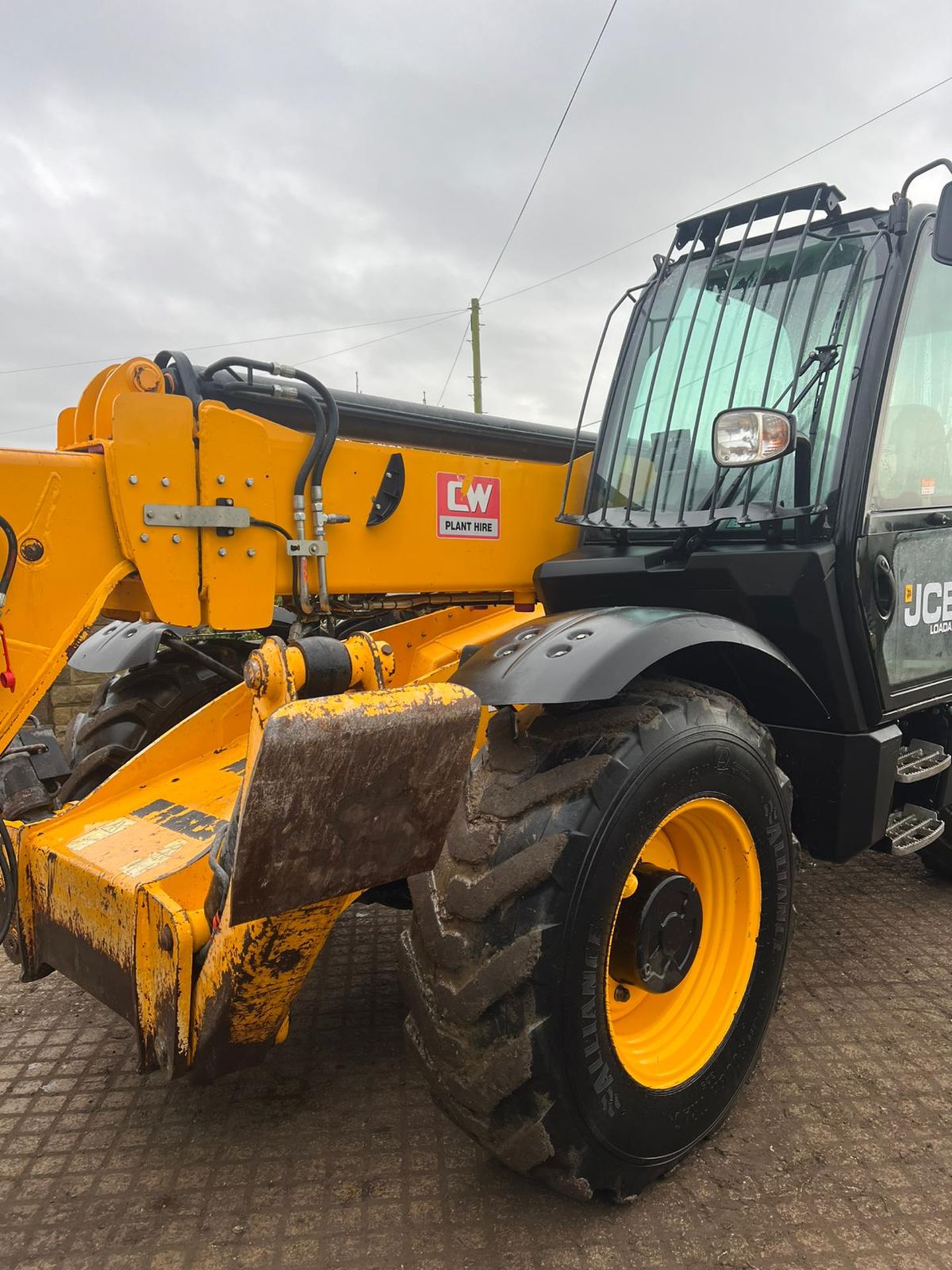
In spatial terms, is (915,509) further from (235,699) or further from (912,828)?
(235,699)

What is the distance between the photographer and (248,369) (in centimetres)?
279

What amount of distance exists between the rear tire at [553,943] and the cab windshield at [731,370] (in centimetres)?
94

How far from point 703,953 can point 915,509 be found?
1549 mm

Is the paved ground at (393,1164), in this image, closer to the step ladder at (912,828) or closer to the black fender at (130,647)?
the step ladder at (912,828)

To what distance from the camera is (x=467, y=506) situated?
315cm

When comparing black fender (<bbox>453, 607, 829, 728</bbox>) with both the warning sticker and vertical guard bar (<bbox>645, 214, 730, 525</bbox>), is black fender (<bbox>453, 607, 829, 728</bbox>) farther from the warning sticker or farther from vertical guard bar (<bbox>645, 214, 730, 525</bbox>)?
the warning sticker

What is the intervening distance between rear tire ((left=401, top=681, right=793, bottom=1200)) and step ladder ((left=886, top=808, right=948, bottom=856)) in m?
1.17

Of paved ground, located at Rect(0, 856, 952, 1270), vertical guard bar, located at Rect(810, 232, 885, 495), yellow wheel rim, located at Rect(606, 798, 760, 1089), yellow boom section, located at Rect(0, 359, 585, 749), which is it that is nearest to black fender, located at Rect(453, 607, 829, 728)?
yellow wheel rim, located at Rect(606, 798, 760, 1089)

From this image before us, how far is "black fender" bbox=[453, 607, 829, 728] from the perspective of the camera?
79.4 inches

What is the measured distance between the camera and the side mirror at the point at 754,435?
242cm

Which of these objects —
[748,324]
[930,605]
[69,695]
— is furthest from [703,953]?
[69,695]

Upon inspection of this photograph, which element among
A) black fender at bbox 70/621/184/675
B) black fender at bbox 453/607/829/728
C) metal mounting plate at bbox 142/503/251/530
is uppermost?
metal mounting plate at bbox 142/503/251/530

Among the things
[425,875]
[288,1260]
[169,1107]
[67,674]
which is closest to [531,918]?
[425,875]

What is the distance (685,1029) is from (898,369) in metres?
2.02
